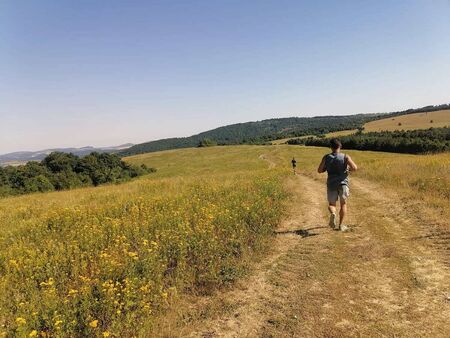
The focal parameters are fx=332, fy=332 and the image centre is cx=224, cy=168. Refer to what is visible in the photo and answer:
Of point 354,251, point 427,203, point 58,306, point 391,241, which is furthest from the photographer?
point 427,203

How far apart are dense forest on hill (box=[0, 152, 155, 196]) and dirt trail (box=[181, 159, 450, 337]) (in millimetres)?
55106

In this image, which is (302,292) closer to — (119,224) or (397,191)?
(119,224)

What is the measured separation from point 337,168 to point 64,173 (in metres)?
70.8

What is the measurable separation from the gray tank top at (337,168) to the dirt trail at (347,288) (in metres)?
1.37

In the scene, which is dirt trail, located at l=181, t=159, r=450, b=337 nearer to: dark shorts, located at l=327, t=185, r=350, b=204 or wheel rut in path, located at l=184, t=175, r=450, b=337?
wheel rut in path, located at l=184, t=175, r=450, b=337

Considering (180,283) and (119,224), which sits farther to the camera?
(119,224)

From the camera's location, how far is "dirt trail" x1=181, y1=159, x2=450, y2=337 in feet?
15.4

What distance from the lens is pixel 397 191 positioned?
47.7 ft

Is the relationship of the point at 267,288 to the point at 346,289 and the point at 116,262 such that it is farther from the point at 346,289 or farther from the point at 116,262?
the point at 116,262

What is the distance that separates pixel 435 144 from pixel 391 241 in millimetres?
74126

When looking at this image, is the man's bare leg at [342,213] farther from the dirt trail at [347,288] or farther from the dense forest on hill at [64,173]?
the dense forest on hill at [64,173]

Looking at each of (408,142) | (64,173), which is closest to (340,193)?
(64,173)

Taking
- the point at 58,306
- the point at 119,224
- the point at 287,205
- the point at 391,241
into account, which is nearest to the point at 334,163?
the point at 391,241

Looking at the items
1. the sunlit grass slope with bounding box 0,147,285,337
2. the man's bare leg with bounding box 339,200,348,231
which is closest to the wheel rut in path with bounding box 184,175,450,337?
the man's bare leg with bounding box 339,200,348,231
